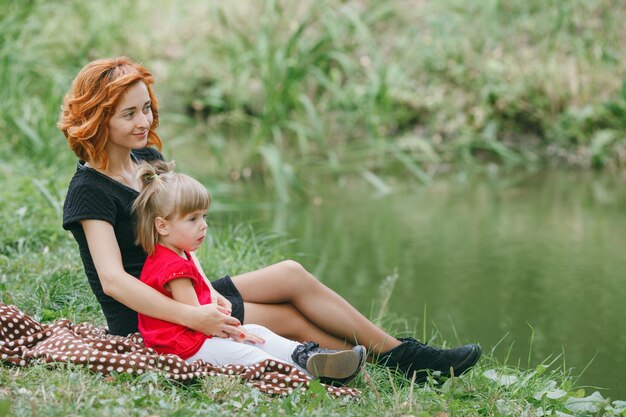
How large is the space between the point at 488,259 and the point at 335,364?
307 cm

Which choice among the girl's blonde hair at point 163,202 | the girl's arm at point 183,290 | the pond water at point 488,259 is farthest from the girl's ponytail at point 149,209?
the pond water at point 488,259

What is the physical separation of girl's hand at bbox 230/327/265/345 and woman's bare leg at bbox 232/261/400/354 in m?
0.17

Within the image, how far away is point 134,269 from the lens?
3.00m

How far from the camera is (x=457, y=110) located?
10297mm

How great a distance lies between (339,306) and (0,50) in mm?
4730

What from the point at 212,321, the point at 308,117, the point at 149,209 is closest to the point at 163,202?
the point at 149,209

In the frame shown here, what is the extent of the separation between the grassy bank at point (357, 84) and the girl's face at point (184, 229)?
3702 millimetres

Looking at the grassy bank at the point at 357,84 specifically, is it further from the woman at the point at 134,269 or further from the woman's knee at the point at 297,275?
the woman's knee at the point at 297,275

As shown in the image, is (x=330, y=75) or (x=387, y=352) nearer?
(x=387, y=352)

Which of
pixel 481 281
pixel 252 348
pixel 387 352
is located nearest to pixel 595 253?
pixel 481 281

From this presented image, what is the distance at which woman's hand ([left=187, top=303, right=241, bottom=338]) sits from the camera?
111 inches

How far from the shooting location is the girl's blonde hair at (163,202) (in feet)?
9.43

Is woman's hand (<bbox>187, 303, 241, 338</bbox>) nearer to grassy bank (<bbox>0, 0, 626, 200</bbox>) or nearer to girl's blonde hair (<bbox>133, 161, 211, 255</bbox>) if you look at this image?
girl's blonde hair (<bbox>133, 161, 211, 255</bbox>)

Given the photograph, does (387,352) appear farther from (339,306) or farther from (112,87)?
(112,87)
